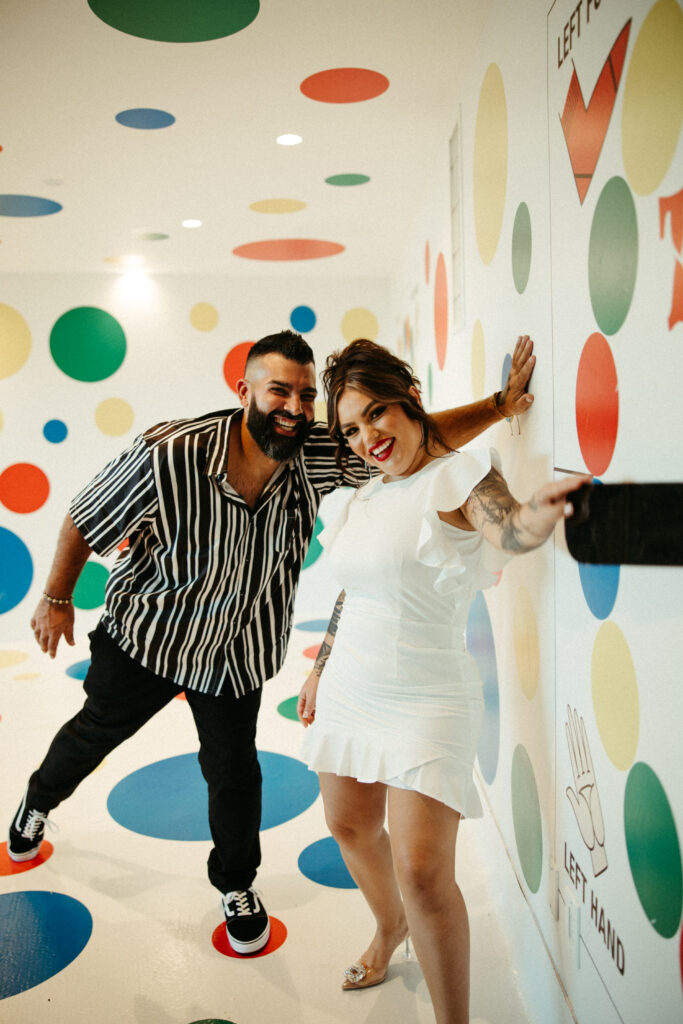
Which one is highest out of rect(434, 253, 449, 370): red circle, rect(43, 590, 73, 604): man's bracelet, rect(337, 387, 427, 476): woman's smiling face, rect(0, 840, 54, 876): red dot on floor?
rect(434, 253, 449, 370): red circle

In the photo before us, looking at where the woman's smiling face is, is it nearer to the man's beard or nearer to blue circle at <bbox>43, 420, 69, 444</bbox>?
the man's beard

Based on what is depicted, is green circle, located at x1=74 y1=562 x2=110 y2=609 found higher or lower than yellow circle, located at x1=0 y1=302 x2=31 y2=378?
lower

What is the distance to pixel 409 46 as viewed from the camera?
2.06 m

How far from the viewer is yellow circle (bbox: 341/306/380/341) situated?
5.07 metres

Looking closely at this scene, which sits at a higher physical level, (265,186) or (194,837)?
(265,186)

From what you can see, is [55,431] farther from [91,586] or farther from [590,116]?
[590,116]

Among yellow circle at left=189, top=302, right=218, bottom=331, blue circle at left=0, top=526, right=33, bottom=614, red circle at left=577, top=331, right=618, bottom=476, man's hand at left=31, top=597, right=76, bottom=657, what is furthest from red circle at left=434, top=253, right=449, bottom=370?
blue circle at left=0, top=526, right=33, bottom=614

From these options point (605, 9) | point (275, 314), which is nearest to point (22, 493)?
point (275, 314)

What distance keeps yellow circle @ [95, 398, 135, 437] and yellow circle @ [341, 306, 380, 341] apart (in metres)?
1.60

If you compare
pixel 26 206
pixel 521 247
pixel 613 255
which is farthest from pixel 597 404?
pixel 26 206

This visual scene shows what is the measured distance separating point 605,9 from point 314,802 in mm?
2317

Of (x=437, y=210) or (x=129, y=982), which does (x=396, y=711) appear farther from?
(x=437, y=210)

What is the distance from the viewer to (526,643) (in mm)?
1650

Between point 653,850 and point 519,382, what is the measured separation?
95 centimetres
